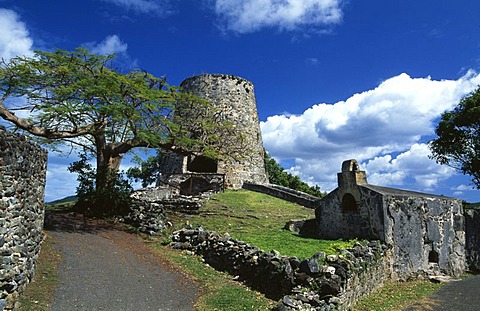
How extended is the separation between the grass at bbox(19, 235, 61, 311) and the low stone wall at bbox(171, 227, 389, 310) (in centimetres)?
483

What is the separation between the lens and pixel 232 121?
31109 millimetres

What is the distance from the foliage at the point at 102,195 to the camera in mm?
16812

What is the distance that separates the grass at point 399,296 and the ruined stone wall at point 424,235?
569 millimetres

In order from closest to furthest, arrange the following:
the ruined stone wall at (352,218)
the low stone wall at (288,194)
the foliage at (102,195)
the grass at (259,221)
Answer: the grass at (259,221)
the ruined stone wall at (352,218)
the foliage at (102,195)
the low stone wall at (288,194)

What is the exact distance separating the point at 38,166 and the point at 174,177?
67.1ft

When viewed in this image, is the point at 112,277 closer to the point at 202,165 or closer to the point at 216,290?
the point at 216,290

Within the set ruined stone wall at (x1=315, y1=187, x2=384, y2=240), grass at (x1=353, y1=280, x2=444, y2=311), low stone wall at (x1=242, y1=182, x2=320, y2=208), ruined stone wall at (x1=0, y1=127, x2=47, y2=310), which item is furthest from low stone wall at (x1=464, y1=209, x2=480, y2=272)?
ruined stone wall at (x1=0, y1=127, x2=47, y2=310)

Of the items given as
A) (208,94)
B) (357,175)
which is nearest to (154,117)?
(357,175)

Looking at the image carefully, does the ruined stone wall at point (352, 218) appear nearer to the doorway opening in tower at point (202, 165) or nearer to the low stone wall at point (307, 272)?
the low stone wall at point (307, 272)

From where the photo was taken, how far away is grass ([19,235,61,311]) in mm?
7691

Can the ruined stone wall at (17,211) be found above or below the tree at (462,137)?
below

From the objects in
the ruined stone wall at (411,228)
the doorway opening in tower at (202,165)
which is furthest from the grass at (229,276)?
the doorway opening in tower at (202,165)

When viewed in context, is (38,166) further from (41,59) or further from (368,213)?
(368,213)

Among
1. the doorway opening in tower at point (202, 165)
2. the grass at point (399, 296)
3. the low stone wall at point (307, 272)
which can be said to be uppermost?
the doorway opening in tower at point (202, 165)
